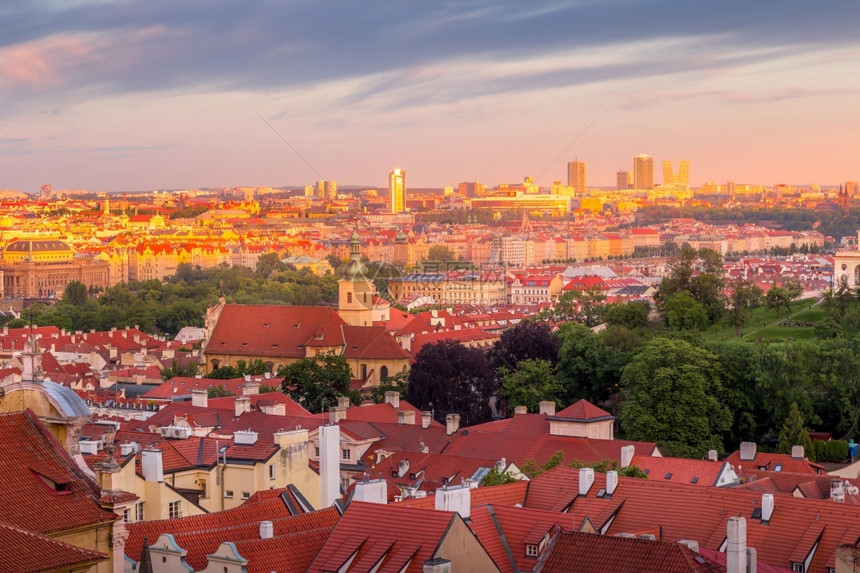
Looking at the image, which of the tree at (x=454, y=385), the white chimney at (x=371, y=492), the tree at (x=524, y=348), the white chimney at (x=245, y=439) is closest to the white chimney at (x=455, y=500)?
the white chimney at (x=371, y=492)

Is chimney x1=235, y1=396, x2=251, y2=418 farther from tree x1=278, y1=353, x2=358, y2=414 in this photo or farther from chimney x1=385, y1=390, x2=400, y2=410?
tree x1=278, y1=353, x2=358, y2=414

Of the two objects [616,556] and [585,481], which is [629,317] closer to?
[585,481]

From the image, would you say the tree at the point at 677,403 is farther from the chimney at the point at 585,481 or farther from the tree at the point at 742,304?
the tree at the point at 742,304

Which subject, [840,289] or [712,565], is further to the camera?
[840,289]

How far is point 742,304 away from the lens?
56.9 m

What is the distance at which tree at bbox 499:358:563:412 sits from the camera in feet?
140

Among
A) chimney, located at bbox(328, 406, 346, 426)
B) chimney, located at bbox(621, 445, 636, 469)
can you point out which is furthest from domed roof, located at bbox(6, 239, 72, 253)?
chimney, located at bbox(621, 445, 636, 469)

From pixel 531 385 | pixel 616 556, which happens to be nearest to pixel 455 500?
pixel 616 556

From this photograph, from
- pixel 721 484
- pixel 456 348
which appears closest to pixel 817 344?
pixel 456 348

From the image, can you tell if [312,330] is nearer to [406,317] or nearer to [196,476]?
[406,317]

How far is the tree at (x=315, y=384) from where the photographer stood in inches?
1750

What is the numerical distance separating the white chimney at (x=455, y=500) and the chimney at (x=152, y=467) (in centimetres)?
575

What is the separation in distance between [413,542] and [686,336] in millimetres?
31352

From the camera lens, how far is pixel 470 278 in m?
123
